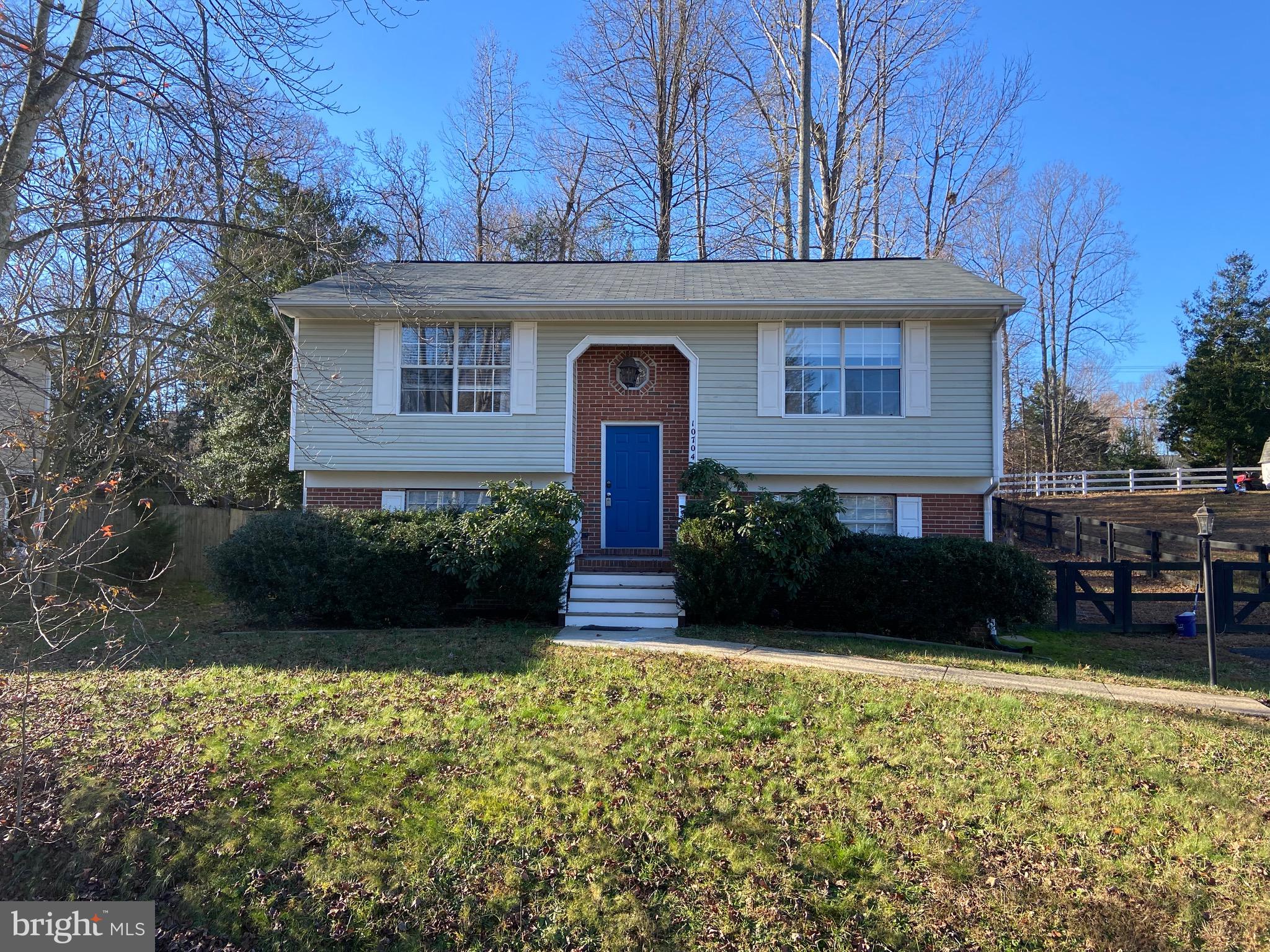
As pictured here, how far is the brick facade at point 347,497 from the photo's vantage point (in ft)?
39.1

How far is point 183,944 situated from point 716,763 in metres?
3.21

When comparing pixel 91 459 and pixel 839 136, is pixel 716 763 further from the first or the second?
pixel 839 136

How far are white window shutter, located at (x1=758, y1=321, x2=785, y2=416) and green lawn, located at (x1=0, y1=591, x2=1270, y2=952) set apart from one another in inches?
231

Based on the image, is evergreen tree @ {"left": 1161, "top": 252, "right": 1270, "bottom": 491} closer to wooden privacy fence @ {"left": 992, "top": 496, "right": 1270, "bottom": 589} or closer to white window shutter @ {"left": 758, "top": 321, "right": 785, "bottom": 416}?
wooden privacy fence @ {"left": 992, "top": 496, "right": 1270, "bottom": 589}

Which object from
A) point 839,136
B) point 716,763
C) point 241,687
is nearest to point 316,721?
point 241,687

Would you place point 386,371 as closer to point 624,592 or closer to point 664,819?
point 624,592

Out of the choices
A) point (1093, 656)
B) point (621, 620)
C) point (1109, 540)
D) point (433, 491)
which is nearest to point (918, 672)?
point (1093, 656)

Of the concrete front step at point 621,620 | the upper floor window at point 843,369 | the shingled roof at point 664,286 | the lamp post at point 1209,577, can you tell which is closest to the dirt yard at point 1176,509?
the shingled roof at point 664,286

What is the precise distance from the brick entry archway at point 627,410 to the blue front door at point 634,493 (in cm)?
11

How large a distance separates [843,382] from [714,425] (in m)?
2.18

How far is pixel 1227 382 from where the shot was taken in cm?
2600

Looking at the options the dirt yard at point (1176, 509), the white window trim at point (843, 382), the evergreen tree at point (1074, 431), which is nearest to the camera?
the white window trim at point (843, 382)

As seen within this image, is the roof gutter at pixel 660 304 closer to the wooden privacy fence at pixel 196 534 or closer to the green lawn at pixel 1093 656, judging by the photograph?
the green lawn at pixel 1093 656

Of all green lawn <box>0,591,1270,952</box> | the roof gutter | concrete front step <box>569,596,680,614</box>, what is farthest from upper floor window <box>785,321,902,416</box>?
green lawn <box>0,591,1270,952</box>
